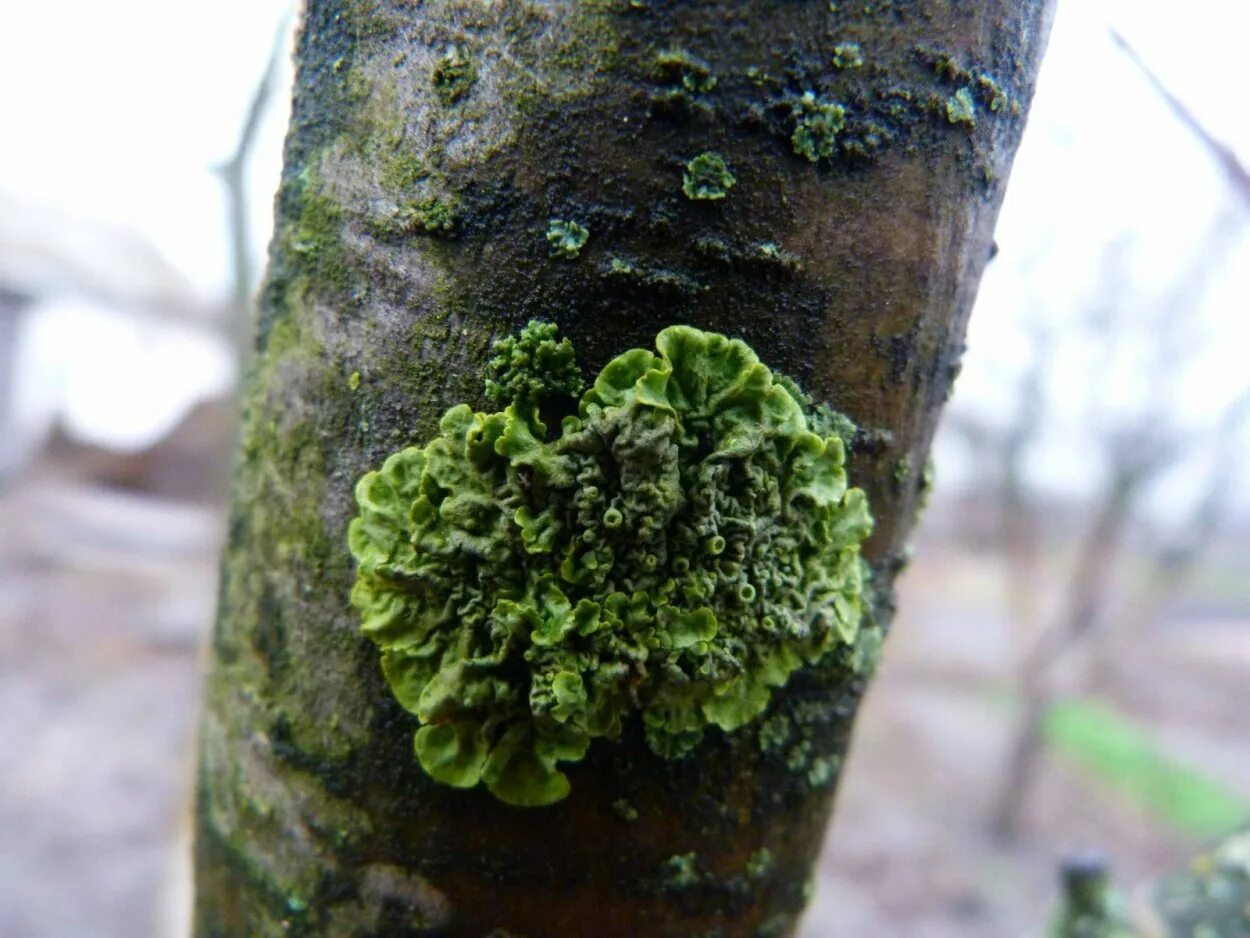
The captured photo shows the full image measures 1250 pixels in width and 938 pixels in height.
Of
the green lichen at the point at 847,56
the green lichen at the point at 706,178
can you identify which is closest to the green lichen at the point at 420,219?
the green lichen at the point at 706,178

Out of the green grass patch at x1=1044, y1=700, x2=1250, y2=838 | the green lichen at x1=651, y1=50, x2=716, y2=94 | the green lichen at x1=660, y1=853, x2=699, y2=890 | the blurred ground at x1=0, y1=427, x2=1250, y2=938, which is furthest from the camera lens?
the green grass patch at x1=1044, y1=700, x2=1250, y2=838

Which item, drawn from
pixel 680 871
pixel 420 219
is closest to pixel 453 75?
pixel 420 219

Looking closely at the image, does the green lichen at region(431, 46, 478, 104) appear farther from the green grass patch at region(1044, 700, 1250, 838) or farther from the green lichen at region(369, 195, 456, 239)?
the green grass patch at region(1044, 700, 1250, 838)

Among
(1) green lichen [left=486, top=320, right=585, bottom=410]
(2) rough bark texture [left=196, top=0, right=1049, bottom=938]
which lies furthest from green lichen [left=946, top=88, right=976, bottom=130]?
(1) green lichen [left=486, top=320, right=585, bottom=410]

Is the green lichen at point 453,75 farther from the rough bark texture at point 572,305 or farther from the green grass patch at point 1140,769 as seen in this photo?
the green grass patch at point 1140,769

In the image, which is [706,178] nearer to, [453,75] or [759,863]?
[453,75]
